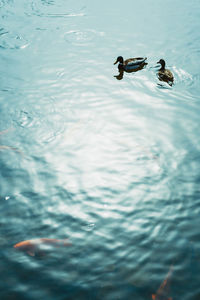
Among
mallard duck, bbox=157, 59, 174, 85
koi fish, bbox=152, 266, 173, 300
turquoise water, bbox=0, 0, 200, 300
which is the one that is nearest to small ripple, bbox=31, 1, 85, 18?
turquoise water, bbox=0, 0, 200, 300

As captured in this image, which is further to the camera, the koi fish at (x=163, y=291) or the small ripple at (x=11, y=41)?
the small ripple at (x=11, y=41)

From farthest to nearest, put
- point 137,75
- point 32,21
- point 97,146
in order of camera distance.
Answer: point 32,21, point 137,75, point 97,146

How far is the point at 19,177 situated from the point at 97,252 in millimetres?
1692

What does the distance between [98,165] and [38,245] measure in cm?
161

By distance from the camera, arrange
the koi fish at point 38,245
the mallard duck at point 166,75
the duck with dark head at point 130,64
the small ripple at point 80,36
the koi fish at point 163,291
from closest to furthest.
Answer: the koi fish at point 163,291, the koi fish at point 38,245, the mallard duck at point 166,75, the duck with dark head at point 130,64, the small ripple at point 80,36

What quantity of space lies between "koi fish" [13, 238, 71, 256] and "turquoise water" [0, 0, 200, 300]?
0.06 metres

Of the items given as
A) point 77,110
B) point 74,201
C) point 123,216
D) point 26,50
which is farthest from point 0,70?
point 123,216

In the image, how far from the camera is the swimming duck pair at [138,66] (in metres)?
6.42

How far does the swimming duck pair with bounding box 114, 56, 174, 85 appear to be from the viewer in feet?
21.1

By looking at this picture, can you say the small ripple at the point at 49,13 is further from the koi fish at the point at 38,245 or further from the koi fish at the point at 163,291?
the koi fish at the point at 163,291

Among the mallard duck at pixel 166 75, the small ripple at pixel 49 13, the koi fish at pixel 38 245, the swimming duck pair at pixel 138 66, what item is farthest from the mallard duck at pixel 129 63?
the koi fish at pixel 38 245

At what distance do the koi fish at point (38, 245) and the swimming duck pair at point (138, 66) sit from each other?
437 centimetres

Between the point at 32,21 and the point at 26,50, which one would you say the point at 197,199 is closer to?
the point at 26,50

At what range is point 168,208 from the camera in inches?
147
